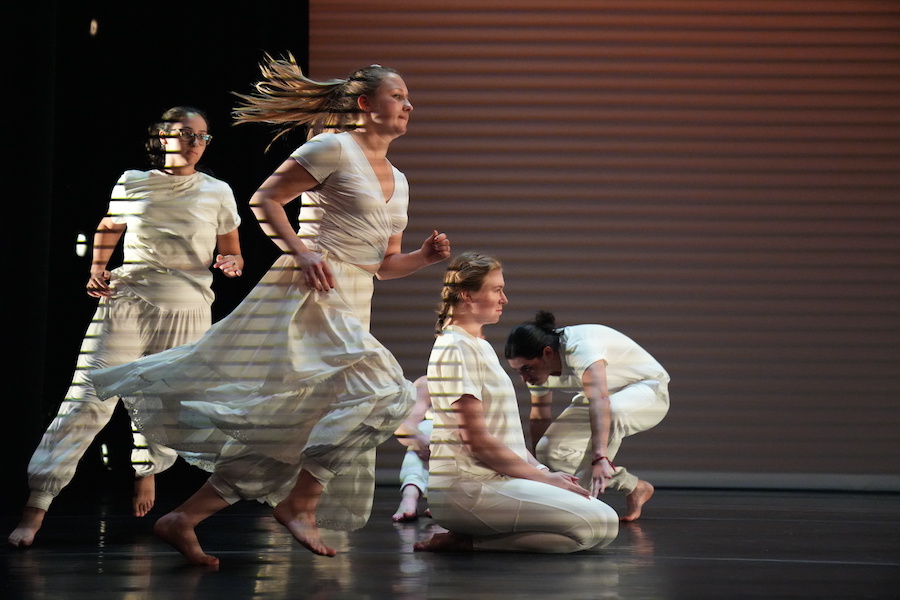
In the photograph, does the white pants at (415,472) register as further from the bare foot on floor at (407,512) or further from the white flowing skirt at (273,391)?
the white flowing skirt at (273,391)

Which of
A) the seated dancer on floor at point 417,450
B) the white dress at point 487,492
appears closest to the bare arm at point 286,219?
the white dress at point 487,492

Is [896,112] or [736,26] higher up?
[736,26]

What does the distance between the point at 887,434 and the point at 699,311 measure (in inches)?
37.8

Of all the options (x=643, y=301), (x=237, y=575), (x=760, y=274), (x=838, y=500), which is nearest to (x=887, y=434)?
(x=838, y=500)

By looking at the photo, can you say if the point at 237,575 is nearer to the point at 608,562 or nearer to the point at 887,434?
the point at 608,562

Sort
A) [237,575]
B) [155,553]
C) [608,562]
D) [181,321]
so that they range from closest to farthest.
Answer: [237,575]
[608,562]
[155,553]
[181,321]

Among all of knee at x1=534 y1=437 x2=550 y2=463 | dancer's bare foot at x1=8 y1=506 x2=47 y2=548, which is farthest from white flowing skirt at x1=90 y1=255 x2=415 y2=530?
knee at x1=534 y1=437 x2=550 y2=463

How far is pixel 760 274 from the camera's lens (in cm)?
423

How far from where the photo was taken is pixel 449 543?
2396 millimetres

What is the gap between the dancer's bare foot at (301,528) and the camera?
86.4 inches

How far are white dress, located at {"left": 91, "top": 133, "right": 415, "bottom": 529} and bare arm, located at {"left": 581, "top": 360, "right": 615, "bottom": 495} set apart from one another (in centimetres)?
78

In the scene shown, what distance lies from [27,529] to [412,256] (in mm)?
1219

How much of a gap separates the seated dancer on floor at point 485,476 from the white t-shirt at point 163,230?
87 cm

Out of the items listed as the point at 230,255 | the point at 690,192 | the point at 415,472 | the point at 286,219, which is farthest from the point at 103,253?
the point at 690,192
